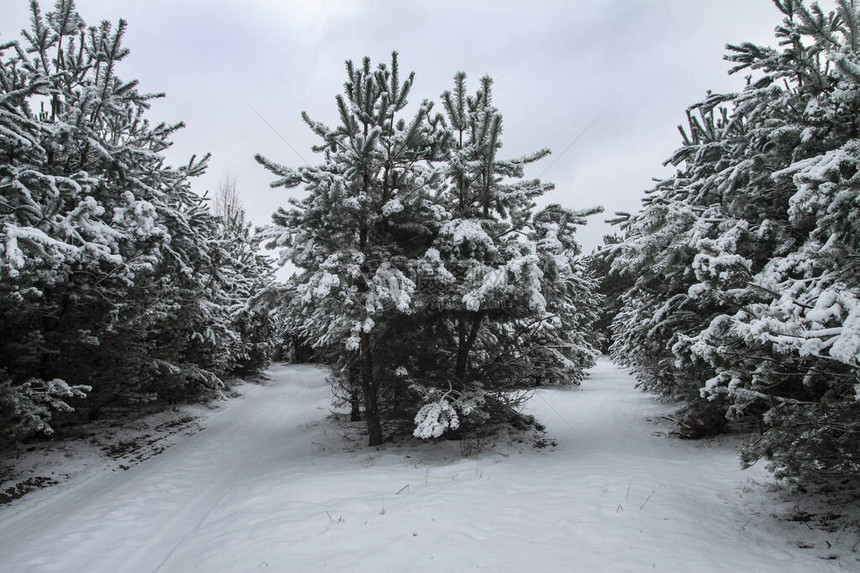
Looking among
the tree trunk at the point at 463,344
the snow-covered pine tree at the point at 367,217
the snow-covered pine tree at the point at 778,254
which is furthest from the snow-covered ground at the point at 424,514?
the snow-covered pine tree at the point at 367,217

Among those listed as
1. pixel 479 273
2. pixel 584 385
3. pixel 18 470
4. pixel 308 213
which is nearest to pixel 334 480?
pixel 479 273

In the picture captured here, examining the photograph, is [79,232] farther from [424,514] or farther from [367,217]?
[424,514]

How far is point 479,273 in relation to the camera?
7.94 metres

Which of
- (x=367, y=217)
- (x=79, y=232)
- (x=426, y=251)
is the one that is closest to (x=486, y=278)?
(x=426, y=251)

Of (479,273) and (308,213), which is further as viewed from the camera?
(308,213)

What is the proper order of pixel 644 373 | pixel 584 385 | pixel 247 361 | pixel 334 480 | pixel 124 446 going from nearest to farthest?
1. pixel 334 480
2. pixel 124 446
3. pixel 644 373
4. pixel 584 385
5. pixel 247 361

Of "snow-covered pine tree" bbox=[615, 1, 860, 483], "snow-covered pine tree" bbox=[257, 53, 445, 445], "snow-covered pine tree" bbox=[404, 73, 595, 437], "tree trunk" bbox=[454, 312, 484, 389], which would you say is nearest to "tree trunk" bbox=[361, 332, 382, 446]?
"snow-covered pine tree" bbox=[257, 53, 445, 445]

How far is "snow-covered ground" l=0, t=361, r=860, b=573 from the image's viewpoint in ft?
15.2

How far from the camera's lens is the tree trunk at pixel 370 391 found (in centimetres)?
952

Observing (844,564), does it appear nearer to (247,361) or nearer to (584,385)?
(584,385)

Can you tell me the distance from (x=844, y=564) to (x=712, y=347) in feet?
7.82

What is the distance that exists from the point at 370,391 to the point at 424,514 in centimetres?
420

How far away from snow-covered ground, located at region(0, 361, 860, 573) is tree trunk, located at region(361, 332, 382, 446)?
71 centimetres

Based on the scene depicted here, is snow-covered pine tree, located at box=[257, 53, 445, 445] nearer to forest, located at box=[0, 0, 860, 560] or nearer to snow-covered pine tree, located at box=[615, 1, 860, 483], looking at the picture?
forest, located at box=[0, 0, 860, 560]
